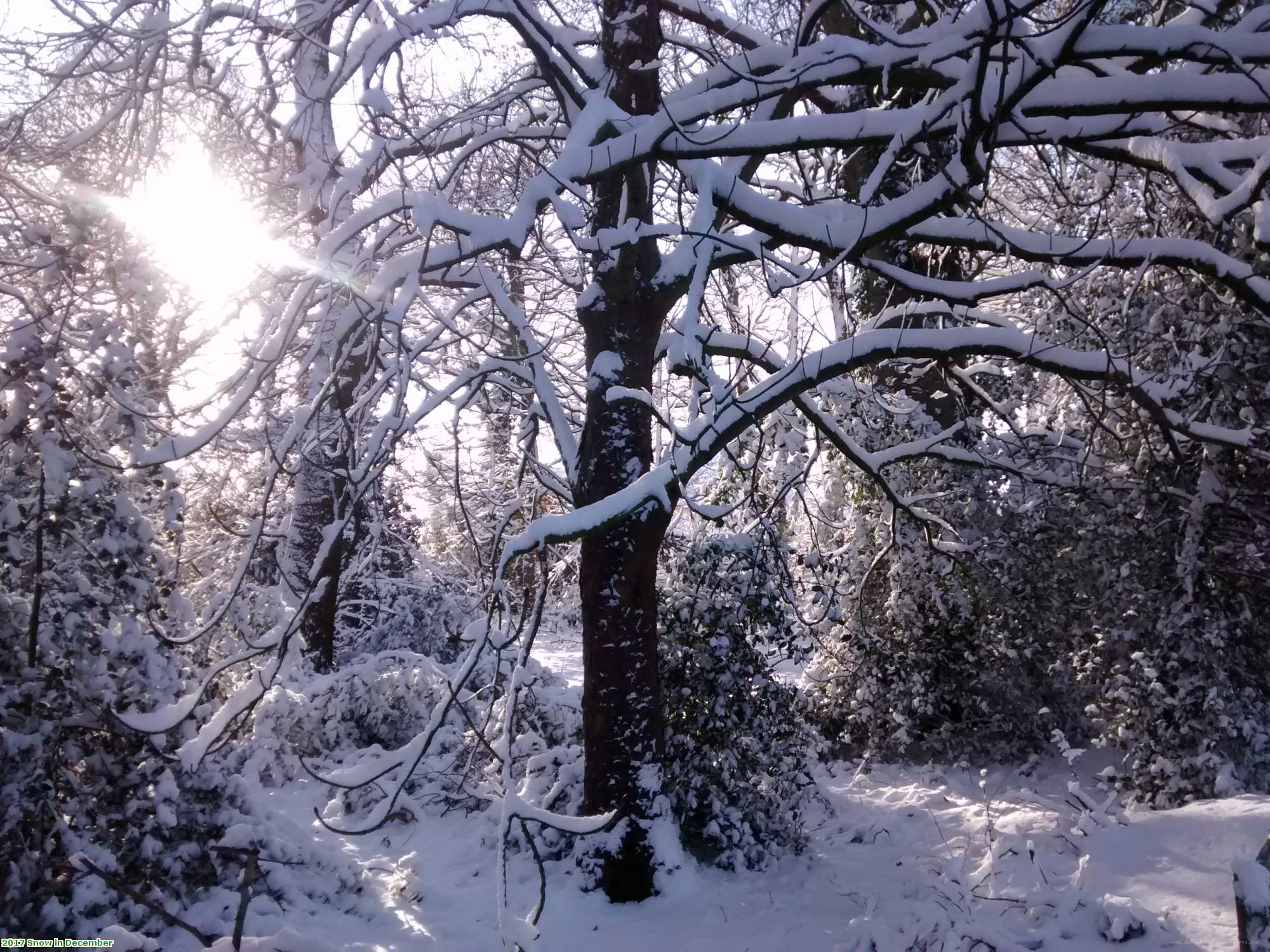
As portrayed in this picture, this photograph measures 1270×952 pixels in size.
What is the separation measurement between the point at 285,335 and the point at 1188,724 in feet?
21.7

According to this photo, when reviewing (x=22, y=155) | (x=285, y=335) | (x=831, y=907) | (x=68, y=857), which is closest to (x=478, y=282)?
(x=285, y=335)

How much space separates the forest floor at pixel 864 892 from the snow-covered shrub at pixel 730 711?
313mm

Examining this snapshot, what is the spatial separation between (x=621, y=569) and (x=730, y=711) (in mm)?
1732

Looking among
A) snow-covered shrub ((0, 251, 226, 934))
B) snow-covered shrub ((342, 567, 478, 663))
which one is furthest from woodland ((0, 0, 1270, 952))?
snow-covered shrub ((342, 567, 478, 663))

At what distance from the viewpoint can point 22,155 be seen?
14.7 feet

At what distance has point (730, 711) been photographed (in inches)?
232

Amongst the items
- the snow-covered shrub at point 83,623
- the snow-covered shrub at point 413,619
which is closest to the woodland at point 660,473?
the snow-covered shrub at point 83,623

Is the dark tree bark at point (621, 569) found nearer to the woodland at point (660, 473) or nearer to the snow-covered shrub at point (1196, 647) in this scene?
the woodland at point (660, 473)

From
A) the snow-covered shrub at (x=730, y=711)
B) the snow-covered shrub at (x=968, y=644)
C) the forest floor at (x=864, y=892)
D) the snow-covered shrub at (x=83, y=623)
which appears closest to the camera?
the snow-covered shrub at (x=83, y=623)

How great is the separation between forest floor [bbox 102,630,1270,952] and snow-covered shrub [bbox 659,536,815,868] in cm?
31

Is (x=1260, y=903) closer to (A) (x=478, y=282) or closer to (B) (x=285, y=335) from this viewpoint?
(B) (x=285, y=335)

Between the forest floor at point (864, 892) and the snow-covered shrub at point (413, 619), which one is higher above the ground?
the snow-covered shrub at point (413, 619)

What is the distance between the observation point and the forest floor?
13.8 feet

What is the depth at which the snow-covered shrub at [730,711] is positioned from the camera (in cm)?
572
